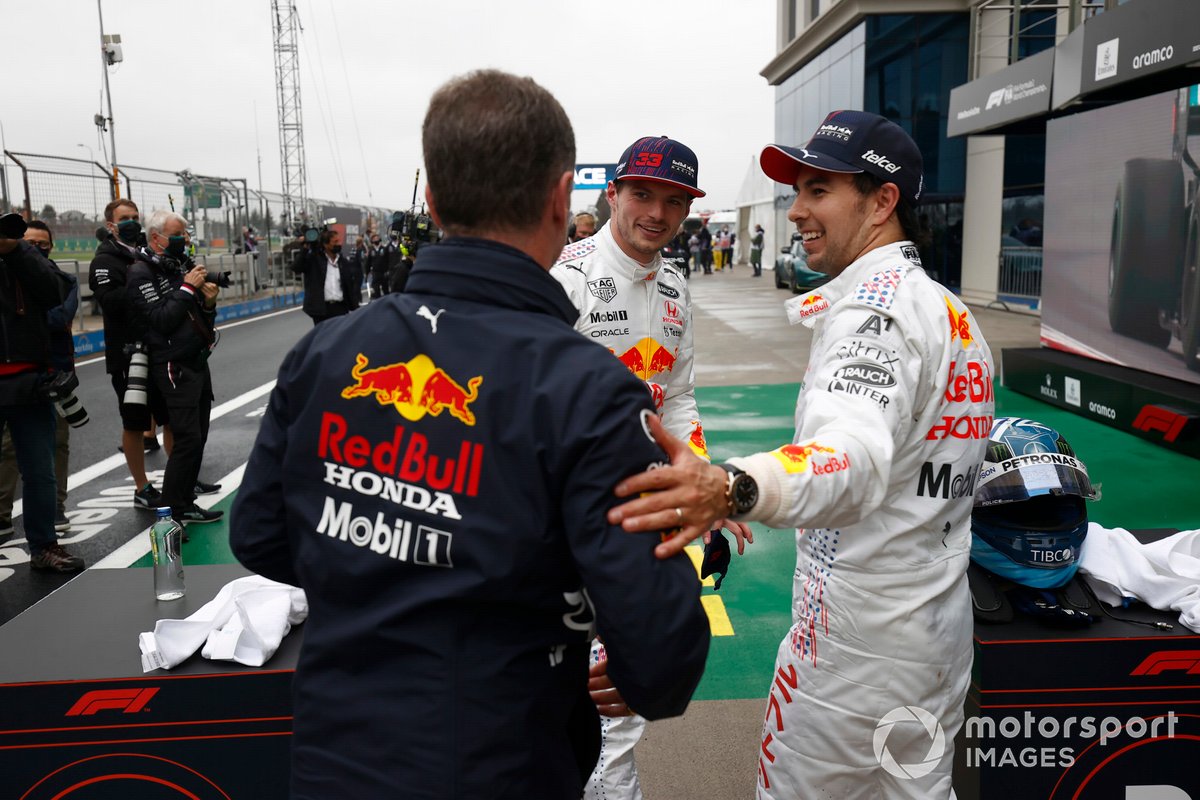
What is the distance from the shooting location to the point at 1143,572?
2.72m

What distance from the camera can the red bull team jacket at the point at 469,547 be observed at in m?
1.27

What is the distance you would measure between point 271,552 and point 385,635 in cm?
39

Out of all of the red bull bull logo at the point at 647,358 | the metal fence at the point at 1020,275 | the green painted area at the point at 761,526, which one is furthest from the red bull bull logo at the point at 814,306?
the metal fence at the point at 1020,275

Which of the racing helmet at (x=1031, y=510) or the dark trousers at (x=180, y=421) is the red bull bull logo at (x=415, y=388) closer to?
the racing helmet at (x=1031, y=510)

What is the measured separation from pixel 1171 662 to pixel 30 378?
549 centimetres

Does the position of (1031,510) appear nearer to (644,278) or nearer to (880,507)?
(880,507)

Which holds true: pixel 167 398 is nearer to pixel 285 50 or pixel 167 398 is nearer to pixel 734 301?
pixel 734 301

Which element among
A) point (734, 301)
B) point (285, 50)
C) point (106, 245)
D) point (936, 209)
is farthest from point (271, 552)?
point (285, 50)

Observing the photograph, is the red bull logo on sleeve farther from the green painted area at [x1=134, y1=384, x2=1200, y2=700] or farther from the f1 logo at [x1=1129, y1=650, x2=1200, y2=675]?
the green painted area at [x1=134, y1=384, x2=1200, y2=700]

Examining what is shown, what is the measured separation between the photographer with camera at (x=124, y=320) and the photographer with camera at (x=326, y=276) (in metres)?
5.04

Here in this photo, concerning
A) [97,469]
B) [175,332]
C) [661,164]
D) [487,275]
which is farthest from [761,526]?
[97,469]

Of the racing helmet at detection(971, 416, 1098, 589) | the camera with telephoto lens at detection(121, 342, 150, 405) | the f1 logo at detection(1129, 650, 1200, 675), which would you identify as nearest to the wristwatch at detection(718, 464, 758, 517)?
the racing helmet at detection(971, 416, 1098, 589)

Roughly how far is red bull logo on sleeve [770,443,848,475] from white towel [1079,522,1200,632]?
5.01 ft

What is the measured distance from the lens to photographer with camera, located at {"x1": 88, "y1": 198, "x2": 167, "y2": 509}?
21.0ft
